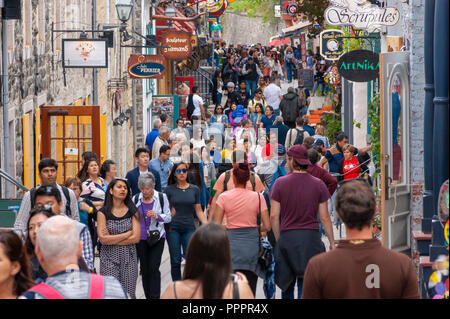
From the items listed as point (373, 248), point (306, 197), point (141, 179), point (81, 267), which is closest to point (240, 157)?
point (141, 179)

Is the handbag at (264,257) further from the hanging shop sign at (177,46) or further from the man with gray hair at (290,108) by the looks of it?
the hanging shop sign at (177,46)

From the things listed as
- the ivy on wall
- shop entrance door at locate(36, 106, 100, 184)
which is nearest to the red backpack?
the ivy on wall

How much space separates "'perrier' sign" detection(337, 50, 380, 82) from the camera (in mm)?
15867

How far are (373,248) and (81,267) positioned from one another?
77.2 inches

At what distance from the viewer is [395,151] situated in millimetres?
11969

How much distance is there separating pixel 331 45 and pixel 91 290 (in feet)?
57.7

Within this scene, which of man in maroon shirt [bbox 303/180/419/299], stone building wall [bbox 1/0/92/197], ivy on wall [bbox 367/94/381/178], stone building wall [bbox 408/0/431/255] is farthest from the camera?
stone building wall [bbox 1/0/92/197]

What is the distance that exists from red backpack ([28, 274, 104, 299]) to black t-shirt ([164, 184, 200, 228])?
6021mm

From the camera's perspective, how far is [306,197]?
902cm

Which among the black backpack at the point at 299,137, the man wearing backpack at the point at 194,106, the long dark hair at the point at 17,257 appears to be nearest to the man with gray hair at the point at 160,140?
the black backpack at the point at 299,137

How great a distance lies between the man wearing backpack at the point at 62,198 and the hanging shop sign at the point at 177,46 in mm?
20332

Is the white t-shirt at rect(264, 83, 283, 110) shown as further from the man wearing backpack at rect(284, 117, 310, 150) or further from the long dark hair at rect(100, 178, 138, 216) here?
the long dark hair at rect(100, 178, 138, 216)
